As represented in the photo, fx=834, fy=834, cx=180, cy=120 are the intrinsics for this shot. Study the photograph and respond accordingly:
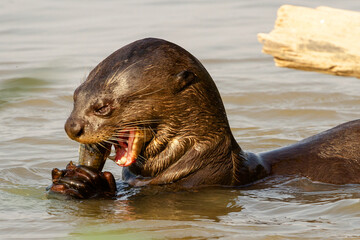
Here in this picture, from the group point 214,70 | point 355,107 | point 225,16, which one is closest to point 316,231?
point 355,107

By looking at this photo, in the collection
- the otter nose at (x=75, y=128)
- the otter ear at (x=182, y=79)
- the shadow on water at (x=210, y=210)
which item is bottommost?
the shadow on water at (x=210, y=210)

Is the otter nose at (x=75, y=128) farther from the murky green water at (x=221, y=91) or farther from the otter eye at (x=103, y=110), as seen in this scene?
the murky green water at (x=221, y=91)

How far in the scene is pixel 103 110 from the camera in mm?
5891

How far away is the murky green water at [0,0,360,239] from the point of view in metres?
5.34

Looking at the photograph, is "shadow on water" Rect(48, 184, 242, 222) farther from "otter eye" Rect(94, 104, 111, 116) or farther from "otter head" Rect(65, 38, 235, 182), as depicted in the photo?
"otter eye" Rect(94, 104, 111, 116)

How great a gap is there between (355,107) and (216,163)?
13.4ft

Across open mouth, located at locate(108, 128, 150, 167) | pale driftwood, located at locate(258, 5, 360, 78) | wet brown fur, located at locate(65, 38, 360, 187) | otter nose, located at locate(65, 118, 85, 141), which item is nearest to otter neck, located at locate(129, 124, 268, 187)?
wet brown fur, located at locate(65, 38, 360, 187)

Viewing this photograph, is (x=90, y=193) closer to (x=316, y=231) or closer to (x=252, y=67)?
(x=316, y=231)

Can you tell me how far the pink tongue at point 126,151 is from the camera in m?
6.00

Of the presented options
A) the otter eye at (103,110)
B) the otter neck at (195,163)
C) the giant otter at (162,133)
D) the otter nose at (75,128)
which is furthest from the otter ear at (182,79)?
the otter nose at (75,128)

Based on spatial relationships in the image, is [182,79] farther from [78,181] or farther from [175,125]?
[78,181]

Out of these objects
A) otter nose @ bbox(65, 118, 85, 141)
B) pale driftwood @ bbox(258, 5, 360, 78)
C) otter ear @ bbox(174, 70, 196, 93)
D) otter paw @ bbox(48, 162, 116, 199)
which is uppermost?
pale driftwood @ bbox(258, 5, 360, 78)

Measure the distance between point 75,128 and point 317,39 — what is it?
10.4 feet

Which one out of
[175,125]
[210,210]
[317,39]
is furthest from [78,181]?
[317,39]
